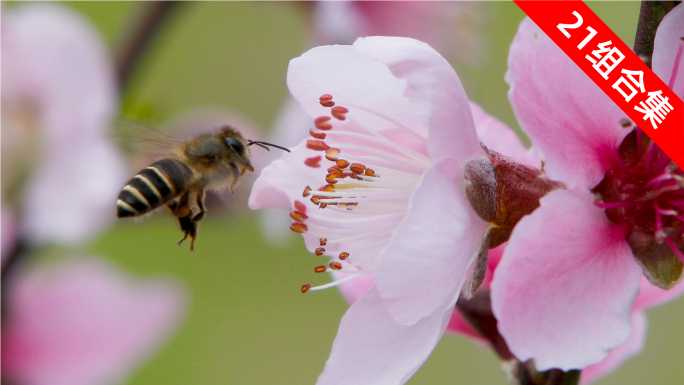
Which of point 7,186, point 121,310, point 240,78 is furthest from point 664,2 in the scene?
point 240,78

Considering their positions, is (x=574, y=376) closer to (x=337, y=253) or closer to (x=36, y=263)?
(x=337, y=253)

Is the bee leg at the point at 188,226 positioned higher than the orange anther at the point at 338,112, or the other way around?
the orange anther at the point at 338,112

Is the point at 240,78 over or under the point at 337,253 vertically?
under

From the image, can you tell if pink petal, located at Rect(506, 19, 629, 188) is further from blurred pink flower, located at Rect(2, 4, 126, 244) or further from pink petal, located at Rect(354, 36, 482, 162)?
blurred pink flower, located at Rect(2, 4, 126, 244)

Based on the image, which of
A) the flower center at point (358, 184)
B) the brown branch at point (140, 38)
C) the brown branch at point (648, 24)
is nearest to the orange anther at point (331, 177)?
the flower center at point (358, 184)

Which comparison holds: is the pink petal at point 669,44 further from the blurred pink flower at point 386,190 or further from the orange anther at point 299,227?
the orange anther at point 299,227

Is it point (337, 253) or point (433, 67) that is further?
point (337, 253)

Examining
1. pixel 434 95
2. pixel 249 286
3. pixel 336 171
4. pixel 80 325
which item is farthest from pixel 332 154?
pixel 249 286
